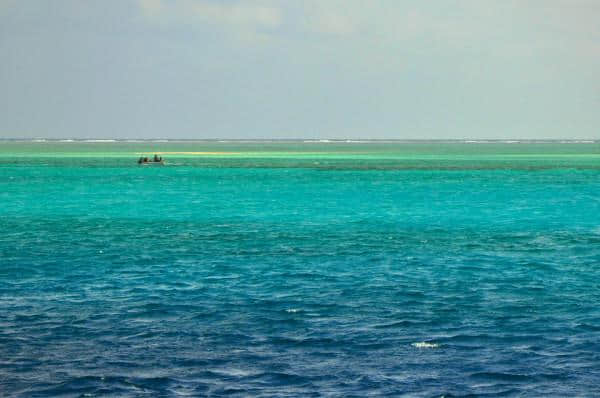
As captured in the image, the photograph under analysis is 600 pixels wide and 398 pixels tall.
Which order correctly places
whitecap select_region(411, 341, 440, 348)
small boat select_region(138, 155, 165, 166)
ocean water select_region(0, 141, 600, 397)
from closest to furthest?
1. ocean water select_region(0, 141, 600, 397)
2. whitecap select_region(411, 341, 440, 348)
3. small boat select_region(138, 155, 165, 166)

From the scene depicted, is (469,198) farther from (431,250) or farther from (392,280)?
(392,280)

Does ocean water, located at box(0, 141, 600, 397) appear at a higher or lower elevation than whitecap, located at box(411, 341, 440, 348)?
lower

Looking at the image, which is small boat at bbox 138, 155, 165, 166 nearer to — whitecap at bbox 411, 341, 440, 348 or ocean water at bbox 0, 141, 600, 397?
ocean water at bbox 0, 141, 600, 397

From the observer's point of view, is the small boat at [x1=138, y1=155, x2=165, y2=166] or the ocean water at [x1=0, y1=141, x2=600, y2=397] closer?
the ocean water at [x1=0, y1=141, x2=600, y2=397]

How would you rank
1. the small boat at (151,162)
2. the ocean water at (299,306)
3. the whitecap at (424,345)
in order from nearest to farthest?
the ocean water at (299,306)
the whitecap at (424,345)
the small boat at (151,162)

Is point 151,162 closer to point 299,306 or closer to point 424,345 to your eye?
point 299,306

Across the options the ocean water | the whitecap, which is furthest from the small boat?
the whitecap

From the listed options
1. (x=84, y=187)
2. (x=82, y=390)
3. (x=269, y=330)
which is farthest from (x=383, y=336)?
(x=84, y=187)

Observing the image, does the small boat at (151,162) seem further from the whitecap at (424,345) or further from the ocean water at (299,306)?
the whitecap at (424,345)

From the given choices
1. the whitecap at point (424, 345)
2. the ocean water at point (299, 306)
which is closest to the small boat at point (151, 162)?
the ocean water at point (299, 306)

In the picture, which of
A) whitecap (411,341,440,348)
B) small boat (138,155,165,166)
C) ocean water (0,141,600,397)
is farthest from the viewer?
small boat (138,155,165,166)

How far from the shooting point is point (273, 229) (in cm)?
3912

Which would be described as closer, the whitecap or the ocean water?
the ocean water

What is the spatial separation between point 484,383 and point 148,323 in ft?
24.2
